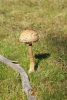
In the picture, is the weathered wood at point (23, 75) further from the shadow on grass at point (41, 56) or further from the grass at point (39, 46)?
the shadow on grass at point (41, 56)

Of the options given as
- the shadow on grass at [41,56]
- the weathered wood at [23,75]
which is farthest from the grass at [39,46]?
the weathered wood at [23,75]

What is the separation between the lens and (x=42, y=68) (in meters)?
6.06

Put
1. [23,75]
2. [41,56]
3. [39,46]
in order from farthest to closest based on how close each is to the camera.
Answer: [39,46] < [41,56] < [23,75]

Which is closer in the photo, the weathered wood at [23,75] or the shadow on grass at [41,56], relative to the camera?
the weathered wood at [23,75]

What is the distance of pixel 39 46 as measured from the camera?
7.44 metres

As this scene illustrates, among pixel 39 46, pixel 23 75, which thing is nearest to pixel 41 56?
pixel 39 46

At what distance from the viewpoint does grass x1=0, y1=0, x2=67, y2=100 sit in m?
5.11

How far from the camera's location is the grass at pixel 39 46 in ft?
16.8

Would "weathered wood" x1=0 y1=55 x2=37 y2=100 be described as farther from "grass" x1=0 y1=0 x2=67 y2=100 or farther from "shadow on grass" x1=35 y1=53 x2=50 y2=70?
"shadow on grass" x1=35 y1=53 x2=50 y2=70

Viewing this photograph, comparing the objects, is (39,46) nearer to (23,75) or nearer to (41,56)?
(41,56)

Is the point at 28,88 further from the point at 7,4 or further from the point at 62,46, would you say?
the point at 7,4

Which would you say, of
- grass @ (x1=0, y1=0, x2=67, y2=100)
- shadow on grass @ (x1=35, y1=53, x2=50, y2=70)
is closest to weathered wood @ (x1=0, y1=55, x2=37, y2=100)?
grass @ (x1=0, y1=0, x2=67, y2=100)

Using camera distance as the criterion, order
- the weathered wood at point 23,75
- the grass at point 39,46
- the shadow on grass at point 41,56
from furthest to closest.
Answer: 1. the shadow on grass at point 41,56
2. the grass at point 39,46
3. the weathered wood at point 23,75

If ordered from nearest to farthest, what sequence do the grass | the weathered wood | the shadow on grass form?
the weathered wood < the grass < the shadow on grass
